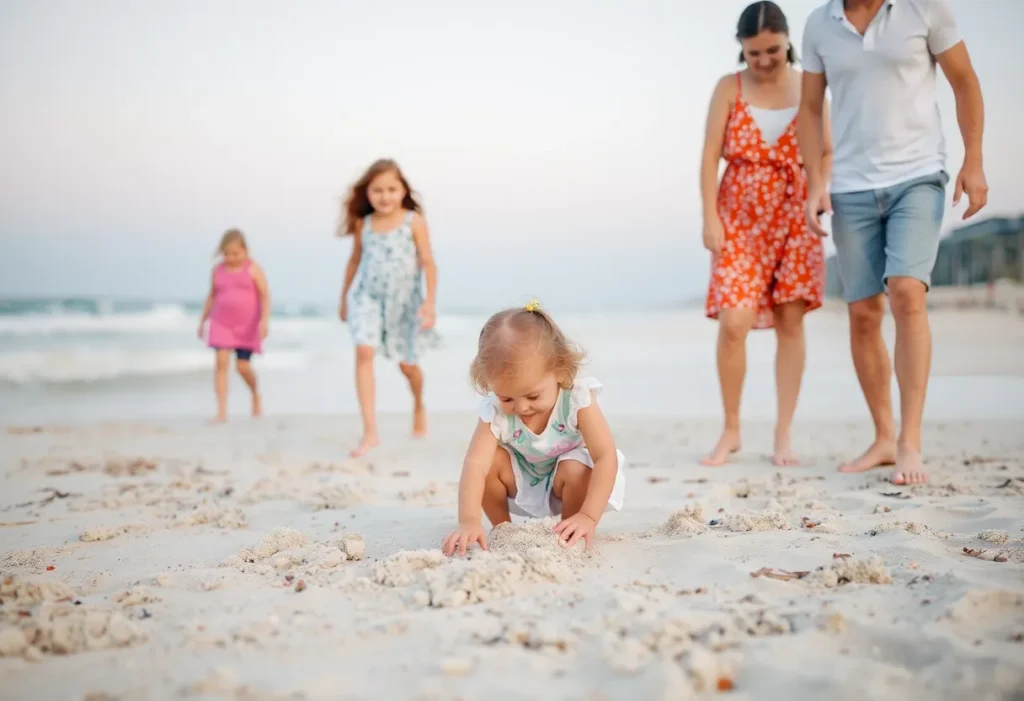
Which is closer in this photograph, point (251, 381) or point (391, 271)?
point (391, 271)

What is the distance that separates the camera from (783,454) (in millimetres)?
4234

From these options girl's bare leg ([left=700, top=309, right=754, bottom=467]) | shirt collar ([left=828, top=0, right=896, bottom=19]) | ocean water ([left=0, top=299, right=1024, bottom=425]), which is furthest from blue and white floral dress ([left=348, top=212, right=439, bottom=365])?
shirt collar ([left=828, top=0, right=896, bottom=19])

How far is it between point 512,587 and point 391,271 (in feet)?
13.0

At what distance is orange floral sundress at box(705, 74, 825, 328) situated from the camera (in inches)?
169

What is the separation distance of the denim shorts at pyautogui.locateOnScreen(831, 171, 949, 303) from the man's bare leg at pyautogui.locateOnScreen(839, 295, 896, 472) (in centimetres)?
10

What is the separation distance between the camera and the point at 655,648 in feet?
5.52

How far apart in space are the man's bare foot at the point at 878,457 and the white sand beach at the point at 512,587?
197 mm

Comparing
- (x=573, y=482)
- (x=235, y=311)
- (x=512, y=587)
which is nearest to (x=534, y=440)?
(x=573, y=482)

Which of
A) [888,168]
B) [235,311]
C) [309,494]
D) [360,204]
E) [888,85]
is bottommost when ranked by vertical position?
[309,494]

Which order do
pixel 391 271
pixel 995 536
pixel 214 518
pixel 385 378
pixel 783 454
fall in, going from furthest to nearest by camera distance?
1. pixel 385 378
2. pixel 391 271
3. pixel 783 454
4. pixel 214 518
5. pixel 995 536

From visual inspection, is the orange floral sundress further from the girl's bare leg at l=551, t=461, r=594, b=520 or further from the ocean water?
the girl's bare leg at l=551, t=461, r=594, b=520

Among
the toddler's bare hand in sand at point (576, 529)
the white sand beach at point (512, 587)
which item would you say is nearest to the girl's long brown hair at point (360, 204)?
the white sand beach at point (512, 587)

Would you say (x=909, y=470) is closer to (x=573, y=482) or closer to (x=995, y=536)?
(x=995, y=536)

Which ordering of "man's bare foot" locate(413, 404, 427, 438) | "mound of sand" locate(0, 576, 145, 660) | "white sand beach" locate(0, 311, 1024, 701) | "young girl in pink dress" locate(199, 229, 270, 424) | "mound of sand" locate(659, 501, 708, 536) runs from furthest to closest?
"young girl in pink dress" locate(199, 229, 270, 424) → "man's bare foot" locate(413, 404, 427, 438) → "mound of sand" locate(659, 501, 708, 536) → "mound of sand" locate(0, 576, 145, 660) → "white sand beach" locate(0, 311, 1024, 701)
